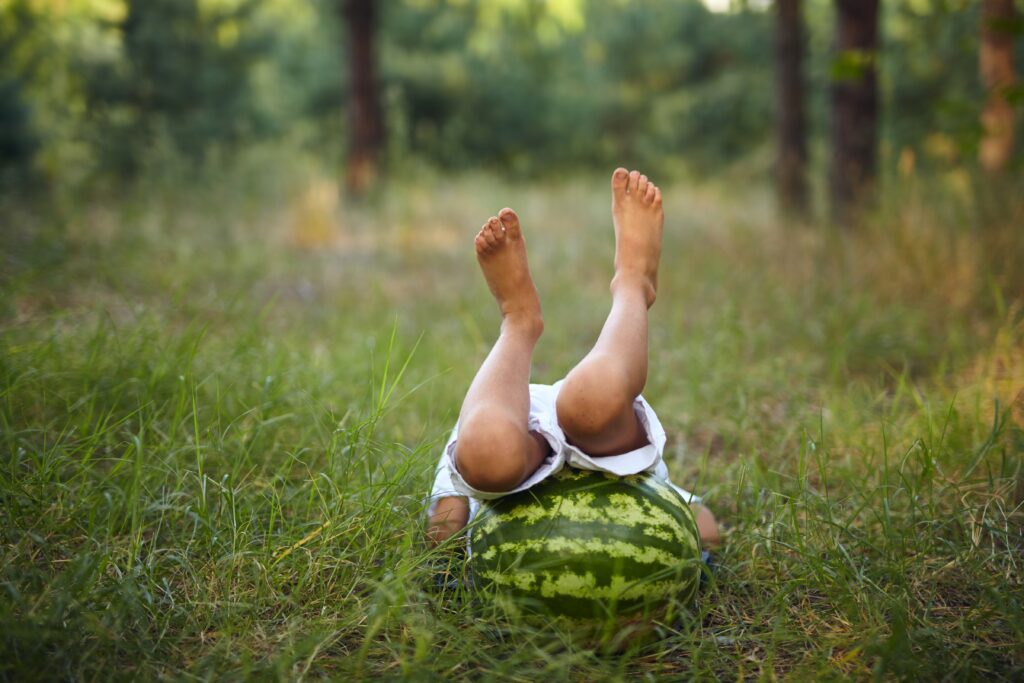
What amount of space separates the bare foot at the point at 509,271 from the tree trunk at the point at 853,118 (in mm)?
4831

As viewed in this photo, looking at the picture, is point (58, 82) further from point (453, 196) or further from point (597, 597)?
point (597, 597)

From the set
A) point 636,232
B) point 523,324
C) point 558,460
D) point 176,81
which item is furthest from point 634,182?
point 176,81

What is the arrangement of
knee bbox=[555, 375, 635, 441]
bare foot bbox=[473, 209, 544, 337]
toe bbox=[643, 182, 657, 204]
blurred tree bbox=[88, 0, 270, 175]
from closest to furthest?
knee bbox=[555, 375, 635, 441] → bare foot bbox=[473, 209, 544, 337] → toe bbox=[643, 182, 657, 204] → blurred tree bbox=[88, 0, 270, 175]

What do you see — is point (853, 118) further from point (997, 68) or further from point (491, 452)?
point (491, 452)

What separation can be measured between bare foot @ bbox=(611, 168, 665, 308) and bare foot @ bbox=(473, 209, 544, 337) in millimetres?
295

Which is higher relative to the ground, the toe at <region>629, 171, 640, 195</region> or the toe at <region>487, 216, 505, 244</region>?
the toe at <region>629, 171, 640, 195</region>

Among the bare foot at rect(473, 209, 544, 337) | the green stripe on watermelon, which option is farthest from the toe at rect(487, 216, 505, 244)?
the green stripe on watermelon

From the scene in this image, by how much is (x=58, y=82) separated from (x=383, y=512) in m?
9.16

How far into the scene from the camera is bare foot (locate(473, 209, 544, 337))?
8.03 ft

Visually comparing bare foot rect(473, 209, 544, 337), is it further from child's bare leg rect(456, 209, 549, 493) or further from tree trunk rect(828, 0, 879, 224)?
tree trunk rect(828, 0, 879, 224)

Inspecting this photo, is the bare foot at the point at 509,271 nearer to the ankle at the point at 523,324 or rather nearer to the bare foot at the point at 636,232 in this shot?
the ankle at the point at 523,324

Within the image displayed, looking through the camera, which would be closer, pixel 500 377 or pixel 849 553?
pixel 500 377

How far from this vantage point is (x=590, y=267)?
7301 mm

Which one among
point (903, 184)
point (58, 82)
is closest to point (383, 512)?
point (903, 184)
